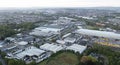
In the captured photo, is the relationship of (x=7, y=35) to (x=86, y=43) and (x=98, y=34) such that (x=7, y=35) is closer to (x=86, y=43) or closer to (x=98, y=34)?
(x=86, y=43)

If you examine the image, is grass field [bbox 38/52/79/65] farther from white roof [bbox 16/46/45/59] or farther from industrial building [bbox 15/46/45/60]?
white roof [bbox 16/46/45/59]

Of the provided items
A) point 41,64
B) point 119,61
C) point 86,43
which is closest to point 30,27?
point 86,43

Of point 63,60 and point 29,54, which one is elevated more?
point 29,54

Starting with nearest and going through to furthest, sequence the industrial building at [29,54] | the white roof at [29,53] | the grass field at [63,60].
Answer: the grass field at [63,60]
the industrial building at [29,54]
the white roof at [29,53]

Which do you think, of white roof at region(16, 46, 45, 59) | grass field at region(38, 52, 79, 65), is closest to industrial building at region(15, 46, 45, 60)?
white roof at region(16, 46, 45, 59)

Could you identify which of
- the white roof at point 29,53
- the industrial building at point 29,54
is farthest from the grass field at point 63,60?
the white roof at point 29,53

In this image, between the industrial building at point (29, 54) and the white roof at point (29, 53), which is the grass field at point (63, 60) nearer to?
the industrial building at point (29, 54)

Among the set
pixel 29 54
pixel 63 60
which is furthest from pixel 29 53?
pixel 63 60

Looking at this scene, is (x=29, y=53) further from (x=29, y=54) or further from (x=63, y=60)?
(x=63, y=60)
